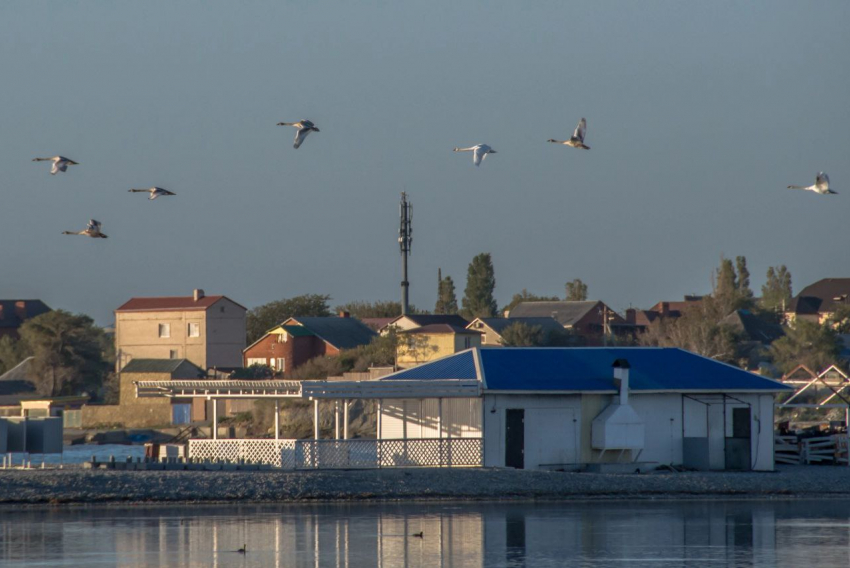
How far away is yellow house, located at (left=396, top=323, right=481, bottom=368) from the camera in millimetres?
88125

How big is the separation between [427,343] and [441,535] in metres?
63.7

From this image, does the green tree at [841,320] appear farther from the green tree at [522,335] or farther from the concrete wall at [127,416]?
the concrete wall at [127,416]

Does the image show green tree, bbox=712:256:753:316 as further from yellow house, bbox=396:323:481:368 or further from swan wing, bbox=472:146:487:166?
swan wing, bbox=472:146:487:166

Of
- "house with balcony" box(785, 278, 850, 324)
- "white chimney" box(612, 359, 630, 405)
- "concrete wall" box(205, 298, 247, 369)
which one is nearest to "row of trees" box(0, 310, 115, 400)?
"concrete wall" box(205, 298, 247, 369)

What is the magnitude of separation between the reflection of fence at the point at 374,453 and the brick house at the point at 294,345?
5393 centimetres

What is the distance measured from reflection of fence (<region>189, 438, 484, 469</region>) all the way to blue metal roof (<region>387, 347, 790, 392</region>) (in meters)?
1.77

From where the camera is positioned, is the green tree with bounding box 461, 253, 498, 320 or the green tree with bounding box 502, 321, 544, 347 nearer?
the green tree with bounding box 502, 321, 544, 347

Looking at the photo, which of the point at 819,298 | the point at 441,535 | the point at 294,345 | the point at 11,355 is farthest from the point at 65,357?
the point at 819,298

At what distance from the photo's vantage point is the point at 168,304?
97938 mm

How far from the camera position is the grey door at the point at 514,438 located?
36.3 meters

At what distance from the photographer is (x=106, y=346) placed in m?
137

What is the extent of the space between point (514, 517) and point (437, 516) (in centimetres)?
152

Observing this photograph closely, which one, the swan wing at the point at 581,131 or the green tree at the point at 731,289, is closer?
the swan wing at the point at 581,131

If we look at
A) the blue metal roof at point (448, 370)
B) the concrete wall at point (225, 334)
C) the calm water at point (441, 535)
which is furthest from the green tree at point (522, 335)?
the calm water at point (441, 535)
